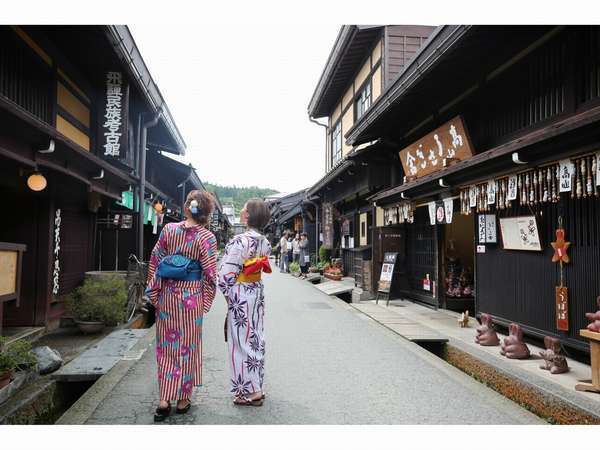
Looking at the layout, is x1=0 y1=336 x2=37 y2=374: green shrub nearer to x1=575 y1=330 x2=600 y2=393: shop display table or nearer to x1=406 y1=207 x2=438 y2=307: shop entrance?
x1=575 y1=330 x2=600 y2=393: shop display table

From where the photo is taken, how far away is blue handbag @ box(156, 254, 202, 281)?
4.07m

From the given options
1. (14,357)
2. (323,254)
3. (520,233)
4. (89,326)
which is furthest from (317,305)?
(323,254)

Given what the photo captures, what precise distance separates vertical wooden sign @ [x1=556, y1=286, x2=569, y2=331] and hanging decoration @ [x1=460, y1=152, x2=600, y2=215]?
51.8 inches

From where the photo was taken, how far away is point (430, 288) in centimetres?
1137

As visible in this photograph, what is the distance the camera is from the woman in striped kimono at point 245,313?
4.45 metres

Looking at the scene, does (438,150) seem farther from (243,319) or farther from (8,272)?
(8,272)

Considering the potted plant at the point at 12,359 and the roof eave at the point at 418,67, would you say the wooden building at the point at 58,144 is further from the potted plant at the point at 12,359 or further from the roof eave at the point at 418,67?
the roof eave at the point at 418,67

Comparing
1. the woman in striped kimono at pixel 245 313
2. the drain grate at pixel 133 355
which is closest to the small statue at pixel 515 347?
the woman in striped kimono at pixel 245 313

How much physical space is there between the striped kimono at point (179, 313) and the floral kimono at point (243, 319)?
0.33 metres

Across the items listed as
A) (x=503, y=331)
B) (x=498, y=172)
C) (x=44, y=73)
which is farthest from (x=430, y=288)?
(x=44, y=73)

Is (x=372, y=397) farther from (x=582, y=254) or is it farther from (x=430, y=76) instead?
(x=430, y=76)

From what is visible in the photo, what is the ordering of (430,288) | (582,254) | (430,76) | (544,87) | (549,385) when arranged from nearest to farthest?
(549,385)
(582,254)
(544,87)
(430,76)
(430,288)

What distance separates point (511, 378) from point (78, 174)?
7577mm

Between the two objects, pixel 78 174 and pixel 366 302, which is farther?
pixel 366 302
